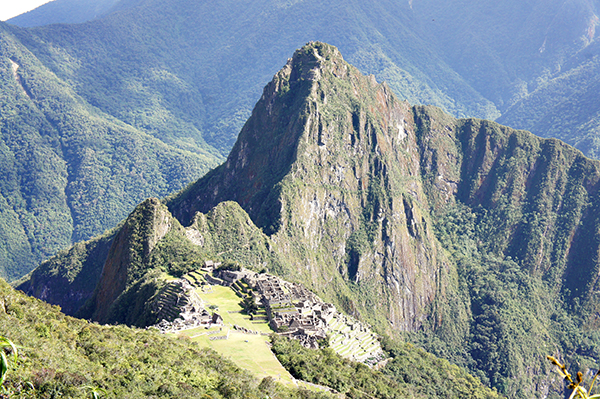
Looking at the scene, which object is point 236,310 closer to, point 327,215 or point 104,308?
point 104,308

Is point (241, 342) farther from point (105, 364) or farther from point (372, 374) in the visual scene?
point (105, 364)

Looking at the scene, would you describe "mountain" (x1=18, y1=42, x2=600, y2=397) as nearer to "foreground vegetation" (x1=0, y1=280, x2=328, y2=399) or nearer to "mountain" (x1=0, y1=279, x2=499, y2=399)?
"mountain" (x1=0, y1=279, x2=499, y2=399)

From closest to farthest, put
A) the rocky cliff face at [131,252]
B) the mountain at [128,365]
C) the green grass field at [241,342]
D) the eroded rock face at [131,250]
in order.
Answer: the mountain at [128,365], the green grass field at [241,342], the rocky cliff face at [131,252], the eroded rock face at [131,250]

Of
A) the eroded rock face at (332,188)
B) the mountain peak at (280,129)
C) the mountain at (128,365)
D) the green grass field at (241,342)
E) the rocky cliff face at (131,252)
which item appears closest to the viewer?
the mountain at (128,365)

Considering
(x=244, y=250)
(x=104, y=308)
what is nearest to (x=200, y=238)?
(x=244, y=250)

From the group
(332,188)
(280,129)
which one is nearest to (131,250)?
(332,188)

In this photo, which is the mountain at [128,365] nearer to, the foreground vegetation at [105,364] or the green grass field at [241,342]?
the foreground vegetation at [105,364]

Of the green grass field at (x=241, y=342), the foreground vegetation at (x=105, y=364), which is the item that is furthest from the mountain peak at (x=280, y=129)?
→ the foreground vegetation at (x=105, y=364)

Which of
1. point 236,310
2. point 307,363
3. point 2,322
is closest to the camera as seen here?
point 2,322

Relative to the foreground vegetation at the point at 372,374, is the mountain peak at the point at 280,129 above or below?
above

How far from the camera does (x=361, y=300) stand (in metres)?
158

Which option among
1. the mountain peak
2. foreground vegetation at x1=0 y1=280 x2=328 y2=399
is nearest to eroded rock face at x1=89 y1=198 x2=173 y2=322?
the mountain peak

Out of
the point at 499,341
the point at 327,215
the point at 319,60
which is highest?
the point at 319,60

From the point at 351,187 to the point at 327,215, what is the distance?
1368cm
